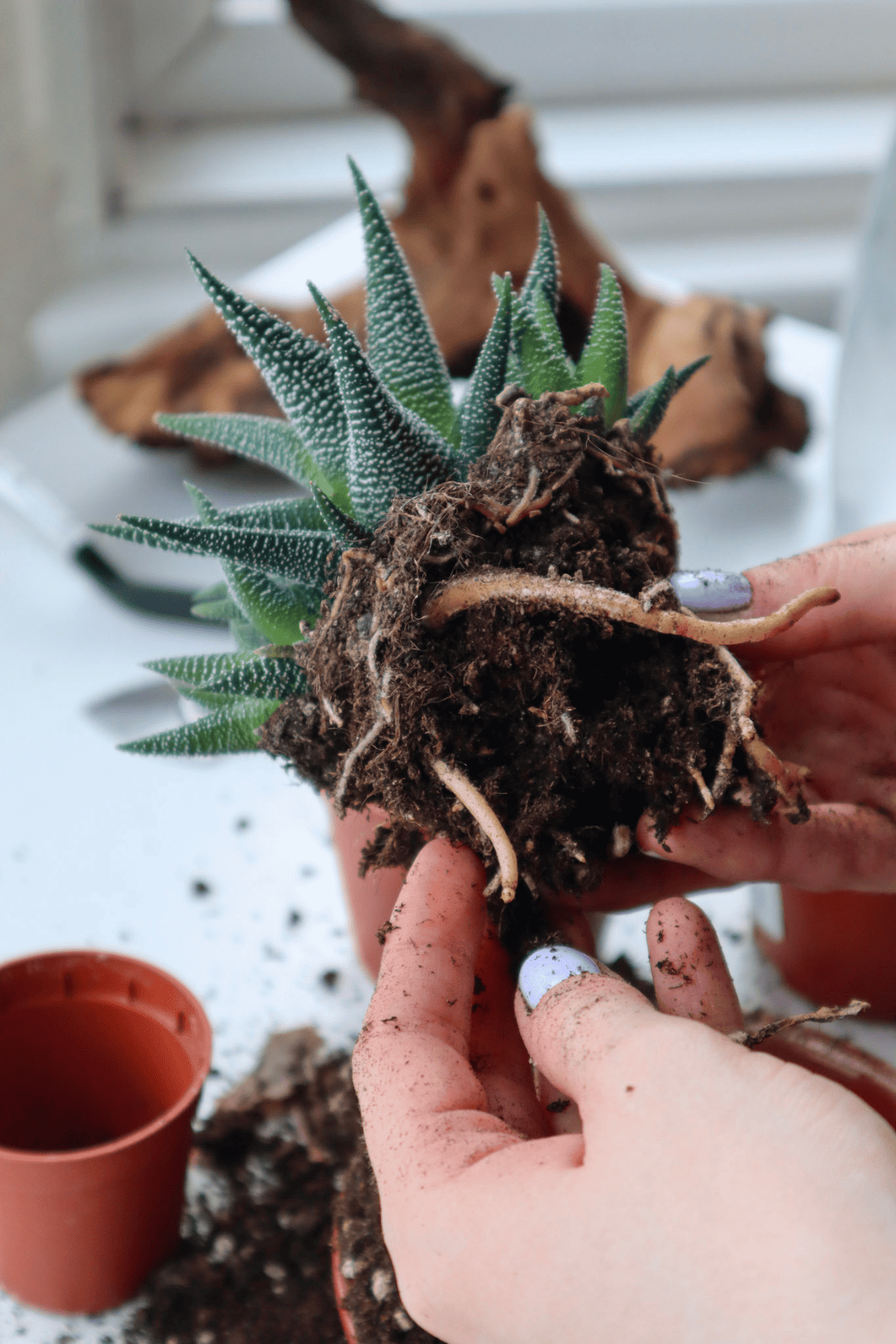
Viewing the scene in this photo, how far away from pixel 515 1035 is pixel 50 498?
1.05 meters

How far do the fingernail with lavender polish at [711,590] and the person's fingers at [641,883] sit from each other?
0.61ft

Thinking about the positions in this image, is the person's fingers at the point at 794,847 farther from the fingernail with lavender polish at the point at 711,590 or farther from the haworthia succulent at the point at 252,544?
the haworthia succulent at the point at 252,544

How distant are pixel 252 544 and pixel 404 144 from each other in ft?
6.13

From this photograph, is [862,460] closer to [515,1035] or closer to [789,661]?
[789,661]

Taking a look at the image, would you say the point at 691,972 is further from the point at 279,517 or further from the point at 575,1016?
the point at 279,517

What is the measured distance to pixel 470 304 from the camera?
150 cm

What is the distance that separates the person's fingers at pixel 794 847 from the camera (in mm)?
683

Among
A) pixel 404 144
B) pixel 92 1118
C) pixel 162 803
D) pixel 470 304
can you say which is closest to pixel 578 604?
pixel 92 1118

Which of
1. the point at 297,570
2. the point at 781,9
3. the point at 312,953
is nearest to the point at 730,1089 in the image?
the point at 297,570

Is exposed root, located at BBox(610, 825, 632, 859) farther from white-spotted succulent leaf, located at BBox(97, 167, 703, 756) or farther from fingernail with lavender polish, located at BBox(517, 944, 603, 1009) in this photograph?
white-spotted succulent leaf, located at BBox(97, 167, 703, 756)

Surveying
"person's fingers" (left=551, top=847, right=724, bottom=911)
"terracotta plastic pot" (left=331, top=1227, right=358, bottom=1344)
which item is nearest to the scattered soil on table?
"terracotta plastic pot" (left=331, top=1227, right=358, bottom=1344)

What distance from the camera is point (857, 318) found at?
1.30 m

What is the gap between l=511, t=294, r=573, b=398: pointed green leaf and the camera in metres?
0.69

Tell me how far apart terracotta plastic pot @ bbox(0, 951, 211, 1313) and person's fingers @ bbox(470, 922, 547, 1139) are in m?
0.19
